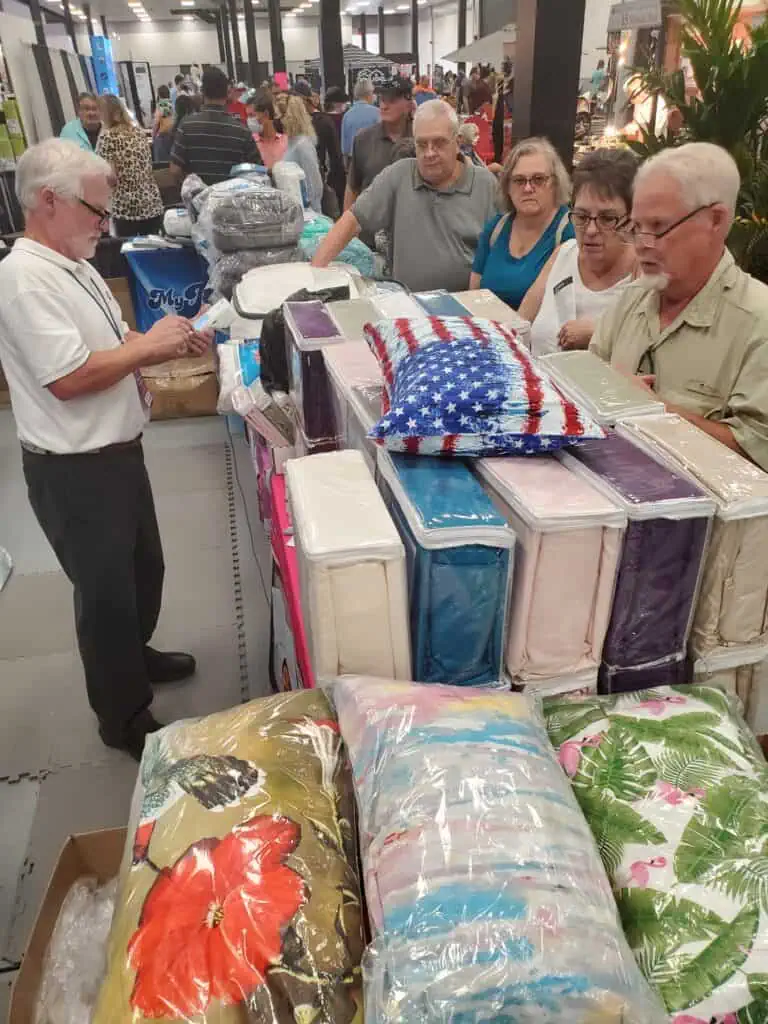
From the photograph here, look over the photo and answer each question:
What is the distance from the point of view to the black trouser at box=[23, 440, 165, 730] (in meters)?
1.95

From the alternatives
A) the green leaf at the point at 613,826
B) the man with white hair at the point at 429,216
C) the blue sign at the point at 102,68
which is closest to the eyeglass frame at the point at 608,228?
the man with white hair at the point at 429,216

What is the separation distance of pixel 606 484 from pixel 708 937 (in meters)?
0.58

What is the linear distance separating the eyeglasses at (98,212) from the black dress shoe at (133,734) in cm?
144

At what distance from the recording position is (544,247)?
263cm

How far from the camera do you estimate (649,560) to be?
1.08 metres

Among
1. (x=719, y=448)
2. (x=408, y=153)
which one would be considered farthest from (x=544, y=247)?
(x=408, y=153)

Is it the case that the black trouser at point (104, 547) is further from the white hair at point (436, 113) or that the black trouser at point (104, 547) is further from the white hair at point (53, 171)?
the white hair at point (436, 113)

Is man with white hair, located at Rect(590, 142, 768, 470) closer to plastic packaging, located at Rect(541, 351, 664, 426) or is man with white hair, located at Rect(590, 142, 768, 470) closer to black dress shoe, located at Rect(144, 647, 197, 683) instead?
plastic packaging, located at Rect(541, 351, 664, 426)

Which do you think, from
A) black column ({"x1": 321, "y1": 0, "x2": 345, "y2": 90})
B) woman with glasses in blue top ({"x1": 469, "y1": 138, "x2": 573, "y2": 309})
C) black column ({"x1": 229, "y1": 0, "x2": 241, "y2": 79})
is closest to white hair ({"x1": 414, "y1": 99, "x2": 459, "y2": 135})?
woman with glasses in blue top ({"x1": 469, "y1": 138, "x2": 573, "y2": 309})

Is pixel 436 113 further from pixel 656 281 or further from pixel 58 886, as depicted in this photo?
pixel 58 886

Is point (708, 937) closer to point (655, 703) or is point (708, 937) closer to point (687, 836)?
point (687, 836)

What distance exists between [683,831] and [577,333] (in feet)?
4.90

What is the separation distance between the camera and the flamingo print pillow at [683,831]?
2.48 feet

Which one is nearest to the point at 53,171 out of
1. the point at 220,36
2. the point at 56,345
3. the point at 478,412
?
the point at 56,345
